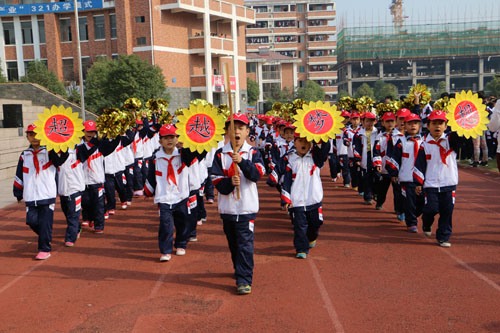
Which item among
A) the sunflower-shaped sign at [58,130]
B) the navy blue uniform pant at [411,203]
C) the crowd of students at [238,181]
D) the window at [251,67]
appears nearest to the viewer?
the crowd of students at [238,181]

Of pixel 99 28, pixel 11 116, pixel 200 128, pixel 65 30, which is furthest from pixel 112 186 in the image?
pixel 65 30

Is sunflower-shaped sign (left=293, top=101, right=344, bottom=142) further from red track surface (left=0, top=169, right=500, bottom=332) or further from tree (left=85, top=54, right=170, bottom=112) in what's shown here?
tree (left=85, top=54, right=170, bottom=112)

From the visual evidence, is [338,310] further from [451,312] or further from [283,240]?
[283,240]

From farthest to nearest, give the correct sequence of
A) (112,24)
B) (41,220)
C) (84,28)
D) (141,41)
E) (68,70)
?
(68,70) → (84,28) → (112,24) → (141,41) → (41,220)

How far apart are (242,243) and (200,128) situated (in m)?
1.49

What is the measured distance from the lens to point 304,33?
310 ft

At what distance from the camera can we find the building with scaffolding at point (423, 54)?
102156 millimetres

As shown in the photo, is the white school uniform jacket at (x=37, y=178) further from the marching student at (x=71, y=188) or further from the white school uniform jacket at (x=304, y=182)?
the white school uniform jacket at (x=304, y=182)

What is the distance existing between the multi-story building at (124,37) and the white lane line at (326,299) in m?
36.3

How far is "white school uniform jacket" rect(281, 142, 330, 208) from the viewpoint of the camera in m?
6.84

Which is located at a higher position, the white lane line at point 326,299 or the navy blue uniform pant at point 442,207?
the navy blue uniform pant at point 442,207

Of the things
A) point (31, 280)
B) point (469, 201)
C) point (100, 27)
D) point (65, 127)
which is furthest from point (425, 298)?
point (100, 27)

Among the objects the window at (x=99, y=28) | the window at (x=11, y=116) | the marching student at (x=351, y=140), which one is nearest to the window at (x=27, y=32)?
the window at (x=99, y=28)

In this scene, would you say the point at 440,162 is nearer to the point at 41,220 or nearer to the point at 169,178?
the point at 169,178
